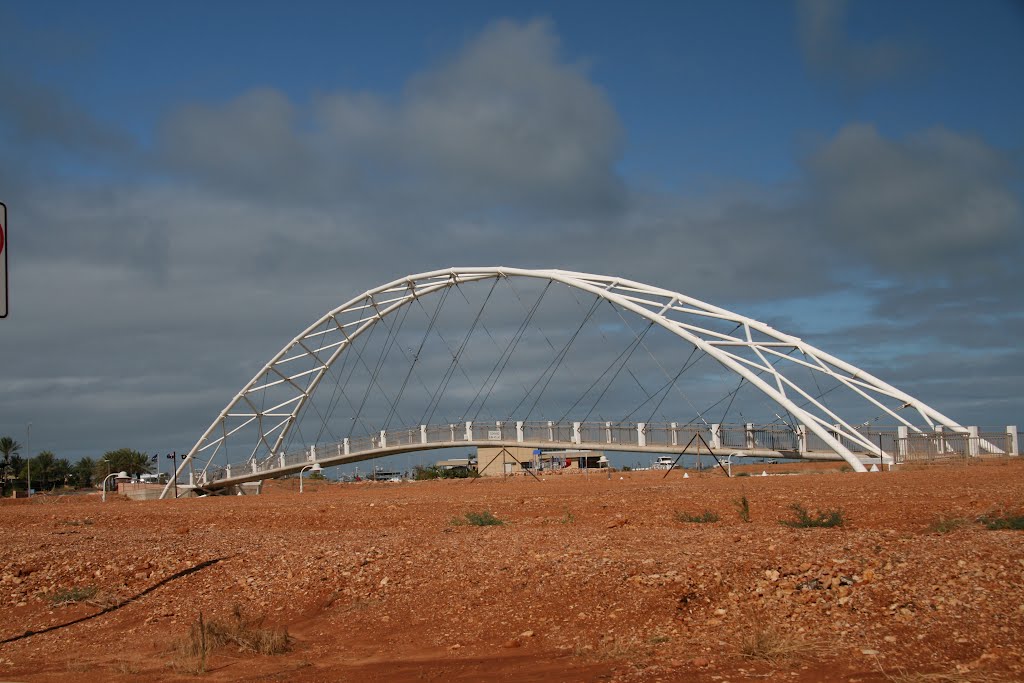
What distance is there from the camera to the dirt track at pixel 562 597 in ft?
33.6

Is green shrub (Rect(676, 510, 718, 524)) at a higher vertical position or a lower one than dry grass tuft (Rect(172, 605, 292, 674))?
higher

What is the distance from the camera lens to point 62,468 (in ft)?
355

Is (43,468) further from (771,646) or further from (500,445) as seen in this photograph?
(771,646)

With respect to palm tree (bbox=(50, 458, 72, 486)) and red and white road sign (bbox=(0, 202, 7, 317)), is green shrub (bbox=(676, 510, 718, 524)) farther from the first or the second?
palm tree (bbox=(50, 458, 72, 486))

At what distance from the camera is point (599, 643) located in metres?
11.3

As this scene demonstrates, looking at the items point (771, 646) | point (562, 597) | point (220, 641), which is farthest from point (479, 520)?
point (771, 646)

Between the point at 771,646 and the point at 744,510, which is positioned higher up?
the point at 744,510

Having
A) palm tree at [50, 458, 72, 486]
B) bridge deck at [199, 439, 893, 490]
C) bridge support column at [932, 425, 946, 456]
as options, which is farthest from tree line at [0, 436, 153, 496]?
bridge support column at [932, 425, 946, 456]

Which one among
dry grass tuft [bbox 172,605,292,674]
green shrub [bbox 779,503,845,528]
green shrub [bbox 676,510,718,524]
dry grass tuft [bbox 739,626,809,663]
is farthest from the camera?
green shrub [bbox 676,510,718,524]

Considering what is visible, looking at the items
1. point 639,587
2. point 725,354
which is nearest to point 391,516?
point 639,587

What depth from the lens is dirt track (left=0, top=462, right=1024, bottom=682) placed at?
10234 mm

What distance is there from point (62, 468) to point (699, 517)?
103m

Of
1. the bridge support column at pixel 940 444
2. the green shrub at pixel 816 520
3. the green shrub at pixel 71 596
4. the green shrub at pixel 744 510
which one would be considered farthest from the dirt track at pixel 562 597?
the bridge support column at pixel 940 444

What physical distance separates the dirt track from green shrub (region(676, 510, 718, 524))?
0.68 feet
